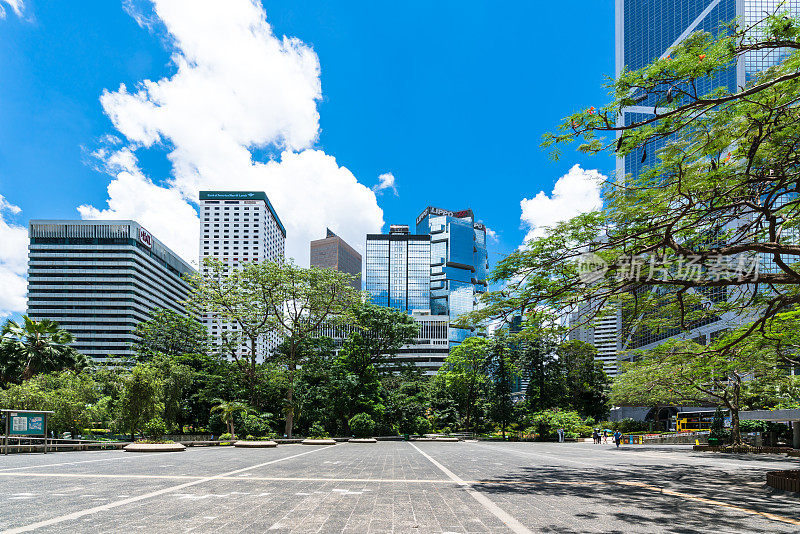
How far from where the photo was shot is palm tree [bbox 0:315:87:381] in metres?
33.4

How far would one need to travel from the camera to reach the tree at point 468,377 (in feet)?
160

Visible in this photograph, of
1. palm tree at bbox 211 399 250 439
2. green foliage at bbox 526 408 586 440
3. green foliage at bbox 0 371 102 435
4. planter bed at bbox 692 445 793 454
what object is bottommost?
green foliage at bbox 526 408 586 440

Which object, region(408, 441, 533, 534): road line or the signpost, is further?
the signpost

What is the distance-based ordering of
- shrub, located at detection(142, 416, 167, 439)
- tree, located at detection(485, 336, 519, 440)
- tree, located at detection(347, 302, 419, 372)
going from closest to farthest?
1. shrub, located at detection(142, 416, 167, 439)
2. tree, located at detection(347, 302, 419, 372)
3. tree, located at detection(485, 336, 519, 440)

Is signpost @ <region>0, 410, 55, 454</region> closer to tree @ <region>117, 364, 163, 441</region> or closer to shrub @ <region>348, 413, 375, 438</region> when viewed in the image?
tree @ <region>117, 364, 163, 441</region>

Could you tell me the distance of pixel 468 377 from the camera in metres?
49.8

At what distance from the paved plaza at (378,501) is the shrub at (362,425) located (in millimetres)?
23900

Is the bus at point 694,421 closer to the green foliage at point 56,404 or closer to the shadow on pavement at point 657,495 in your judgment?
the shadow on pavement at point 657,495

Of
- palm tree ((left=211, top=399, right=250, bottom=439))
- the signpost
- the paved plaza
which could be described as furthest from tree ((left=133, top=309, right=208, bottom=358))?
the paved plaza

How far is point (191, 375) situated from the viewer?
33.9 meters

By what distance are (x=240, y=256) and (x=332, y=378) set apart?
445 feet

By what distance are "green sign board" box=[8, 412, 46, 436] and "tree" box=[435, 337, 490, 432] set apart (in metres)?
35.4

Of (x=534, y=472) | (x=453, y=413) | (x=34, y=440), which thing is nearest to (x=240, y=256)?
(x=453, y=413)

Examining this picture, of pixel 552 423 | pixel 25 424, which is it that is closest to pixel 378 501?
pixel 25 424
